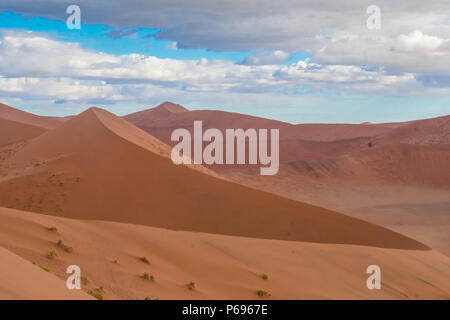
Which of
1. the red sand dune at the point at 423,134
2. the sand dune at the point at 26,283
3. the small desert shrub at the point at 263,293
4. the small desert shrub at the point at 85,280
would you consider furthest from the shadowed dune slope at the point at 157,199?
the red sand dune at the point at 423,134

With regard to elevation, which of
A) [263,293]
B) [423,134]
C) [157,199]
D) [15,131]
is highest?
[423,134]

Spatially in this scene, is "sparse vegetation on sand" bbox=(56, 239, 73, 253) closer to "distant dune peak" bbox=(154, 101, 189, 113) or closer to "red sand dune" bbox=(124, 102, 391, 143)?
"red sand dune" bbox=(124, 102, 391, 143)

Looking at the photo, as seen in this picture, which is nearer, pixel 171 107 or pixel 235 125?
pixel 235 125

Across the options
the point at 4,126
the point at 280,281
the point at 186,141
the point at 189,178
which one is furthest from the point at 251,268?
the point at 186,141

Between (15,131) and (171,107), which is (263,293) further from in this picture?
(171,107)

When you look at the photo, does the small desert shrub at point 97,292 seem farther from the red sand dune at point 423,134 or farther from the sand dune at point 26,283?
the red sand dune at point 423,134

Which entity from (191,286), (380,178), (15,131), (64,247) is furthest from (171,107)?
(191,286)

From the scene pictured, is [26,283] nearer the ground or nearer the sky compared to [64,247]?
nearer the ground

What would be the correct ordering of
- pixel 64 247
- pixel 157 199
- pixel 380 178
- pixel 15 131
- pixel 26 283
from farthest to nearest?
pixel 15 131, pixel 380 178, pixel 157 199, pixel 64 247, pixel 26 283
